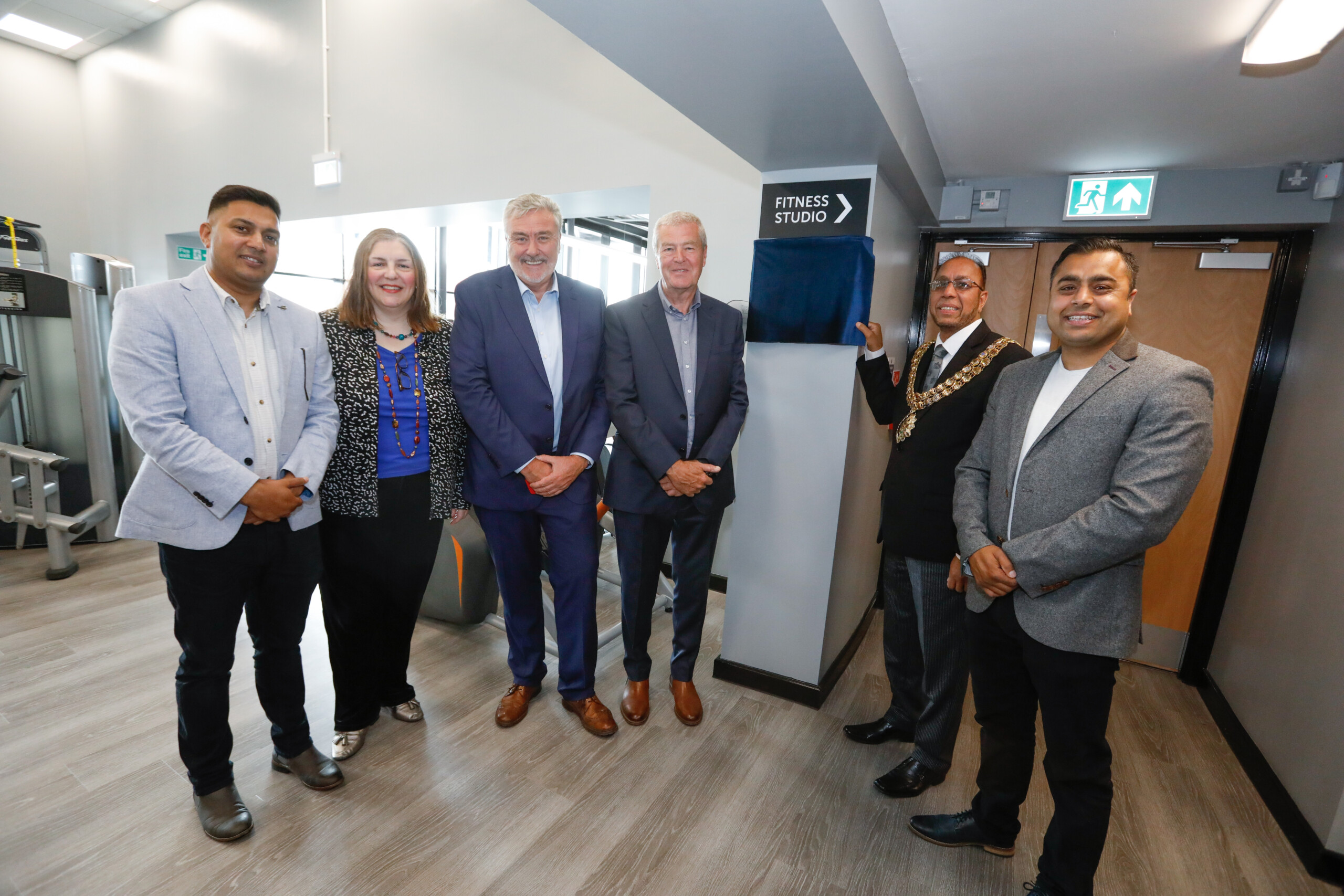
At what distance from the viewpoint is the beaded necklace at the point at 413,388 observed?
1.87 meters

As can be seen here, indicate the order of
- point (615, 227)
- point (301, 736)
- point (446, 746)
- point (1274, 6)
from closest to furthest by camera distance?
point (1274, 6) → point (301, 736) → point (446, 746) → point (615, 227)

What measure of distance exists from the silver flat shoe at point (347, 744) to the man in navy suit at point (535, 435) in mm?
456

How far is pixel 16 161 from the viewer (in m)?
6.14

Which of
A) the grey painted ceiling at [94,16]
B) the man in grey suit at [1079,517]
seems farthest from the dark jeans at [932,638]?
the grey painted ceiling at [94,16]

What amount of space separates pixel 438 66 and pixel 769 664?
4161mm

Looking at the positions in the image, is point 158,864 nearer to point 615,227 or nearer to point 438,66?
point 438,66

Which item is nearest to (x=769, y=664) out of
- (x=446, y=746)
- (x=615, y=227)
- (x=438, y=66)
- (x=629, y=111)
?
(x=446, y=746)

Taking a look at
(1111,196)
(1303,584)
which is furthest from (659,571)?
(1111,196)

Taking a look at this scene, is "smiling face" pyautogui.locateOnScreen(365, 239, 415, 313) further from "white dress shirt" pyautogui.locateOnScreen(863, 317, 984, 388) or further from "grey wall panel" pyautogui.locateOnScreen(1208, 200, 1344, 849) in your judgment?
"grey wall panel" pyautogui.locateOnScreen(1208, 200, 1344, 849)

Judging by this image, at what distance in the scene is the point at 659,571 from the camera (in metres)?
2.31

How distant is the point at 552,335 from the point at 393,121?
319cm

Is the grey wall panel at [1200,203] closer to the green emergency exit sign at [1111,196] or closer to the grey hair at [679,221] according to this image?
the green emergency exit sign at [1111,196]

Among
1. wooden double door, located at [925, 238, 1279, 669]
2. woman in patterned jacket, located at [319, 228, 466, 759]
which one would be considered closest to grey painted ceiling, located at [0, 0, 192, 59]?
woman in patterned jacket, located at [319, 228, 466, 759]

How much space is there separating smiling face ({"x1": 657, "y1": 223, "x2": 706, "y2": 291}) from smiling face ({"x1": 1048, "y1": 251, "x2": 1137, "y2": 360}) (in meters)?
1.11
